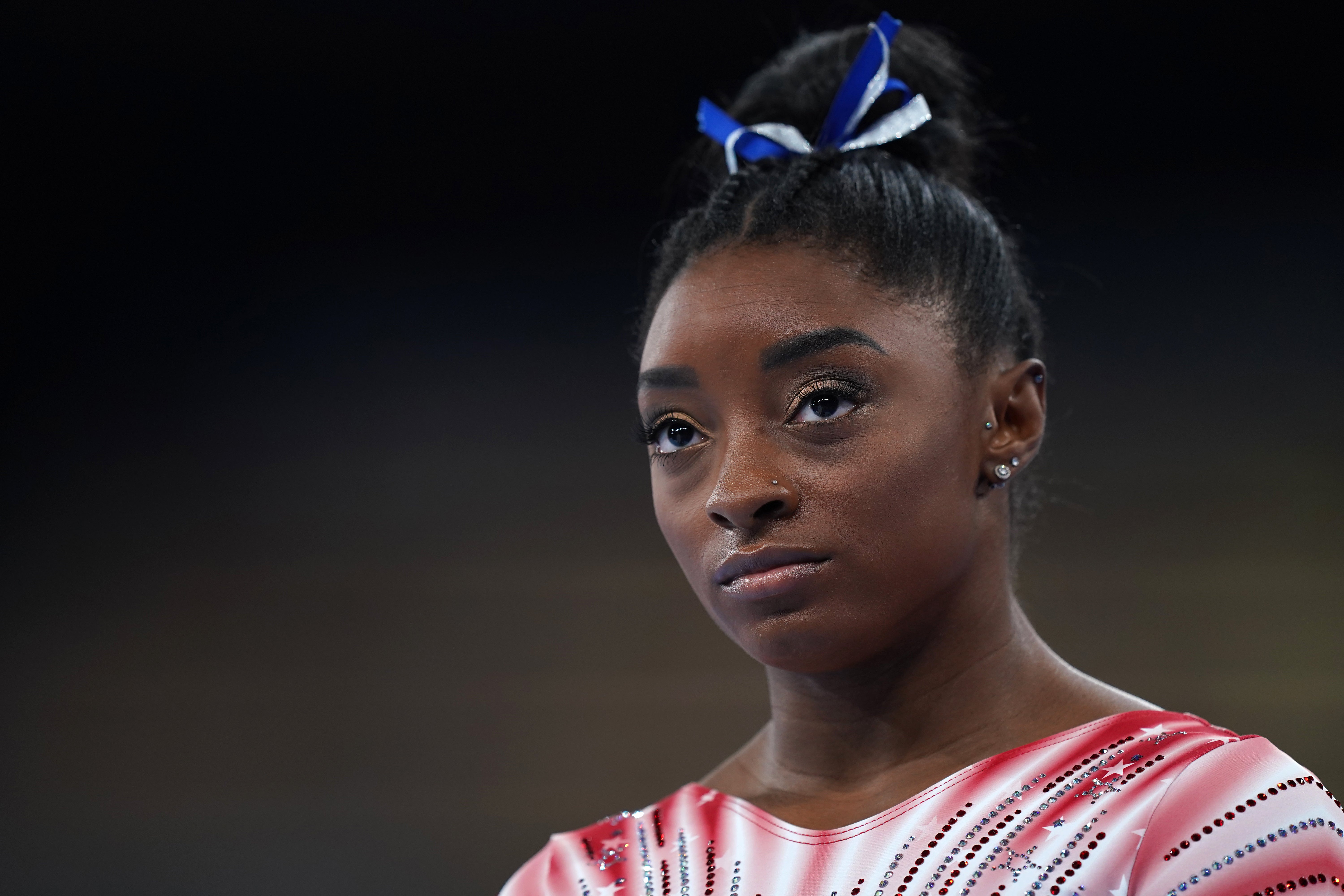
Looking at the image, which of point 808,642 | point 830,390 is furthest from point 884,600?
point 830,390

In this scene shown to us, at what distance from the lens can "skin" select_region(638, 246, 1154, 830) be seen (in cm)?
101

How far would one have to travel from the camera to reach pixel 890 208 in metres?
1.17

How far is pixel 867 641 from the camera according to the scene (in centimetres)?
103

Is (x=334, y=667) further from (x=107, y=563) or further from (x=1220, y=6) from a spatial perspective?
(x=1220, y=6)

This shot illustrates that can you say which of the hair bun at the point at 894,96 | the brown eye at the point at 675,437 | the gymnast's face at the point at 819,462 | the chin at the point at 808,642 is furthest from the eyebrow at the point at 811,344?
the hair bun at the point at 894,96

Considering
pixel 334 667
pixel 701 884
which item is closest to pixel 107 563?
pixel 334 667

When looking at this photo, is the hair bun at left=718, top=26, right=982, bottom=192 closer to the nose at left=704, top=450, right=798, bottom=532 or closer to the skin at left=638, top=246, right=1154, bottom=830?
the skin at left=638, top=246, right=1154, bottom=830

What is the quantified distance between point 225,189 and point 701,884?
205 cm

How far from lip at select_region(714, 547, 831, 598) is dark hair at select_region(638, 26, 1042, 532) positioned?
0.81ft

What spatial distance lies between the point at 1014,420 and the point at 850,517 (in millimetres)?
248

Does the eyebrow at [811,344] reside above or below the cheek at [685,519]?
above

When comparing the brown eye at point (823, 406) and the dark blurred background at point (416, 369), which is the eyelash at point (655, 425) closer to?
the brown eye at point (823, 406)

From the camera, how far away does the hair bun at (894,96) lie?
53.4 inches

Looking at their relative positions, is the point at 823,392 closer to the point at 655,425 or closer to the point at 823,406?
the point at 823,406
